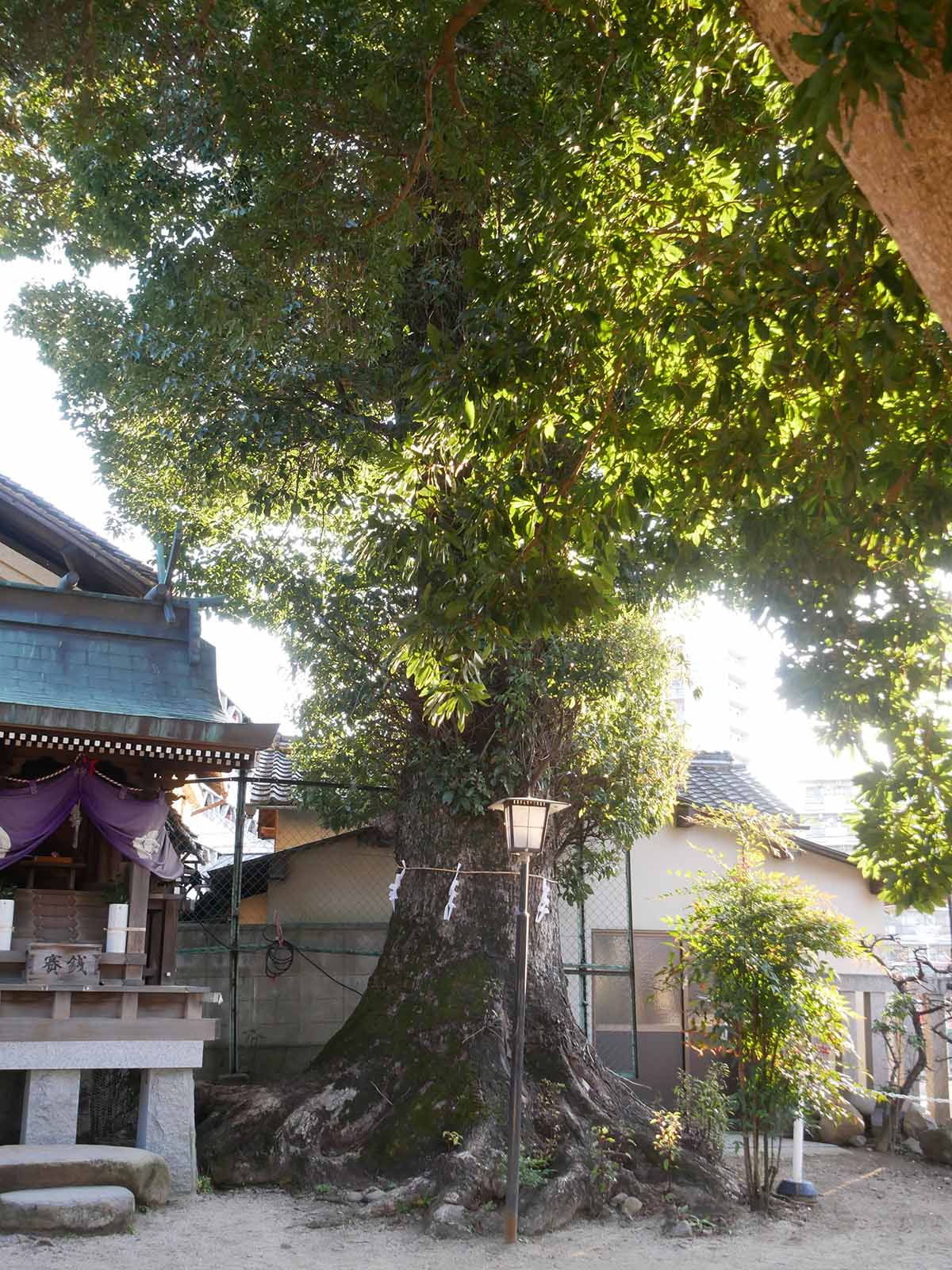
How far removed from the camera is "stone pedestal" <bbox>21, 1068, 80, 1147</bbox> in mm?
8500

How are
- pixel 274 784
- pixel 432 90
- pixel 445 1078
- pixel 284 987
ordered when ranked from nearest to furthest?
pixel 432 90, pixel 445 1078, pixel 284 987, pixel 274 784

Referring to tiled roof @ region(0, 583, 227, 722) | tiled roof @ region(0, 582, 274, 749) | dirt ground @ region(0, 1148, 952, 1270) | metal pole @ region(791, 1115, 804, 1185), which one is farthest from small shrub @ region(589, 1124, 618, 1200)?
tiled roof @ region(0, 583, 227, 722)

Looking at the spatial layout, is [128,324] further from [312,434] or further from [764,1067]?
[764,1067]

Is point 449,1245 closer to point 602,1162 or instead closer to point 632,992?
point 602,1162

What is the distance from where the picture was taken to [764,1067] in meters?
8.57

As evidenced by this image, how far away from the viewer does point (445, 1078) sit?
9000 millimetres

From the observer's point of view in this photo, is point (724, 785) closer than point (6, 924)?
No

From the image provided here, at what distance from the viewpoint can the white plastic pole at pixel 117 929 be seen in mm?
9703

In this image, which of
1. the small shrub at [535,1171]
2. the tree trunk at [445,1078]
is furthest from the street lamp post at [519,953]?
the tree trunk at [445,1078]

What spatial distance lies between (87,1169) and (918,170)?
812cm

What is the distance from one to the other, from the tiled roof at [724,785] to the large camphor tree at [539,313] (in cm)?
646

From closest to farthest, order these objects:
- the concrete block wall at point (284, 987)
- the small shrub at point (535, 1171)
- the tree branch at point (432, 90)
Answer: the tree branch at point (432, 90), the small shrub at point (535, 1171), the concrete block wall at point (284, 987)

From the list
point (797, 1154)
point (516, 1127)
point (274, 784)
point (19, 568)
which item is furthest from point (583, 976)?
point (19, 568)

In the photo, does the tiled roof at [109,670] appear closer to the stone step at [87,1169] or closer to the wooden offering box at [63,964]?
the wooden offering box at [63,964]
